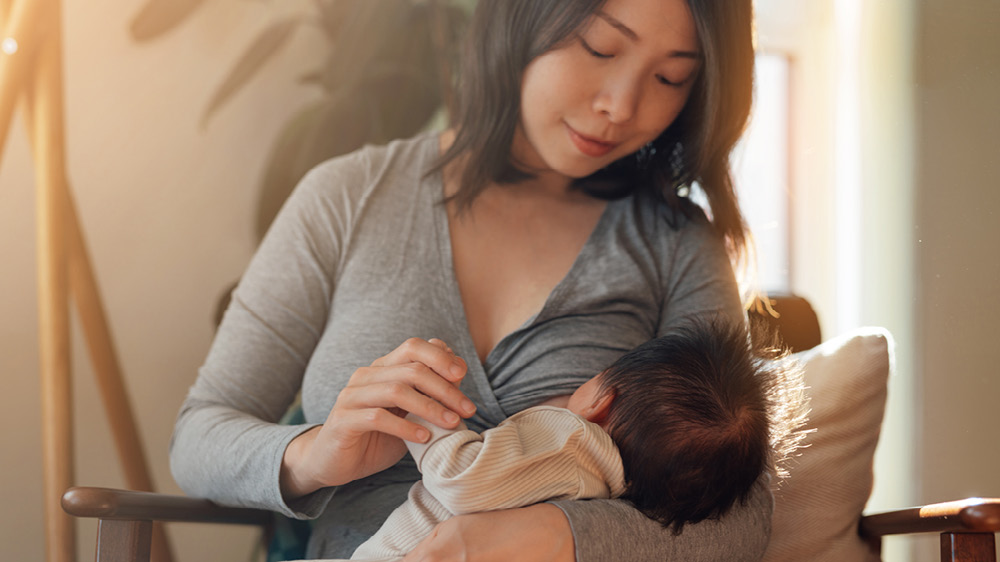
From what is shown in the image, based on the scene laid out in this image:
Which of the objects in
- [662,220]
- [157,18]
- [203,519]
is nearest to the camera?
[203,519]

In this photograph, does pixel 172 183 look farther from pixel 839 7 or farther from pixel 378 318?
pixel 839 7

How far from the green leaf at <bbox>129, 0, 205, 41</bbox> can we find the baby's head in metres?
1.25

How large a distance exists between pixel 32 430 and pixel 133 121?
0.66 metres

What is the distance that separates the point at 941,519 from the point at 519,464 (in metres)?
0.52

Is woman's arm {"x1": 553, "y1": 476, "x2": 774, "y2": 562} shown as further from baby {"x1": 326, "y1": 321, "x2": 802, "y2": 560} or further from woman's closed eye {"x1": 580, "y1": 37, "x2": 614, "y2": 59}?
woman's closed eye {"x1": 580, "y1": 37, "x2": 614, "y2": 59}

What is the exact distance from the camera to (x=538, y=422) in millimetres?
972

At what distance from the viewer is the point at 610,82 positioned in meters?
1.14

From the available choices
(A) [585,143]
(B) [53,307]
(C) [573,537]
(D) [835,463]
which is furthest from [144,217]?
(D) [835,463]

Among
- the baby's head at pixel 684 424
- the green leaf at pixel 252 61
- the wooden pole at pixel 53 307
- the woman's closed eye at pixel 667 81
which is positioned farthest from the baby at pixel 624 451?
the green leaf at pixel 252 61

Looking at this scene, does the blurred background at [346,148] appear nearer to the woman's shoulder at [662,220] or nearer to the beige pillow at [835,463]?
the beige pillow at [835,463]

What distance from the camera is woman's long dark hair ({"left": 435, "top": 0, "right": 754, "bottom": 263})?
1.16m

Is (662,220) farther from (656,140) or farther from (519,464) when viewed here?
(519,464)

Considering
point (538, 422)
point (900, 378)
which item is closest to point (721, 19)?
point (538, 422)

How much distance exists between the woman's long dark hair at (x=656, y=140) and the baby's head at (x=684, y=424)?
415 mm
